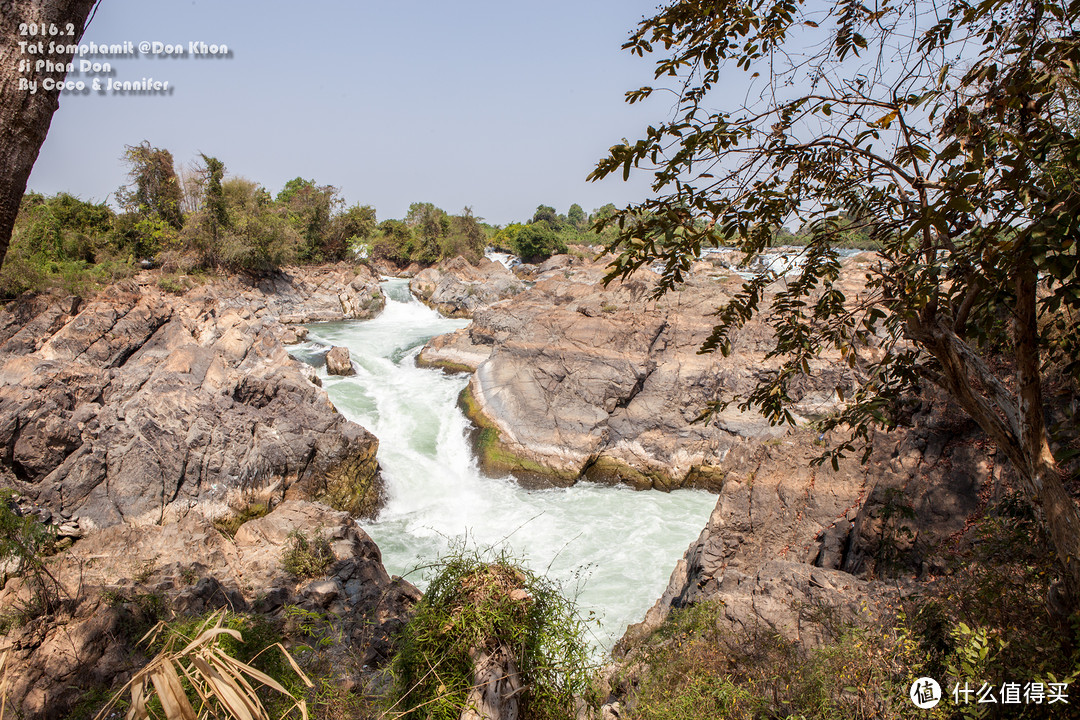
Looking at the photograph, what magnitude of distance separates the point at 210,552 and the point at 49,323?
7.74 m

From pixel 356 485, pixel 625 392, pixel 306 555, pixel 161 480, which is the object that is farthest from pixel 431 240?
pixel 306 555

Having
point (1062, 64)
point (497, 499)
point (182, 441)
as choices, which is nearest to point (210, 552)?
point (182, 441)

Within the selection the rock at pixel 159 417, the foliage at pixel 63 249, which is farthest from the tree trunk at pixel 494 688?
the foliage at pixel 63 249

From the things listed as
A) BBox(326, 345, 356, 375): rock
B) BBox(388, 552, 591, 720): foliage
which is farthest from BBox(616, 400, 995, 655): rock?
BBox(326, 345, 356, 375): rock

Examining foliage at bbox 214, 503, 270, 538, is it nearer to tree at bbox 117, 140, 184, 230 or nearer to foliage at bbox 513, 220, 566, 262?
tree at bbox 117, 140, 184, 230

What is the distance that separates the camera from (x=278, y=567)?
240 inches

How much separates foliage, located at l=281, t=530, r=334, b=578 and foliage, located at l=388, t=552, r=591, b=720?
3.48 meters

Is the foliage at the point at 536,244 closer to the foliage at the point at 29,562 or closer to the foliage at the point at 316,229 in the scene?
the foliage at the point at 316,229

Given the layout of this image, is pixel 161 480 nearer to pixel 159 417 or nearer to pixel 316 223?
pixel 159 417

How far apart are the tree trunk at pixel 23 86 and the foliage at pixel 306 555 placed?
4.98 m

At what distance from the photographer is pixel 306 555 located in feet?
20.1

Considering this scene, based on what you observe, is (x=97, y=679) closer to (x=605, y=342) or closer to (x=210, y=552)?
(x=210, y=552)

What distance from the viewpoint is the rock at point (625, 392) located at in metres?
12.3

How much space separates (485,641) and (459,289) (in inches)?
960
